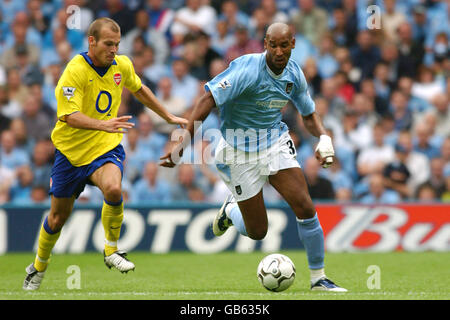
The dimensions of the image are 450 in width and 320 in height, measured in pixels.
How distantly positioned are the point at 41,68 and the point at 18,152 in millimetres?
1997

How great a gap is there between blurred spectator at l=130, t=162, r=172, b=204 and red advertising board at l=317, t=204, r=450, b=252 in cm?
248

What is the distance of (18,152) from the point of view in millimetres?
13664

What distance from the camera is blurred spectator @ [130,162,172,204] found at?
1317 centimetres

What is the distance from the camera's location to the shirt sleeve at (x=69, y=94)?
7578 mm

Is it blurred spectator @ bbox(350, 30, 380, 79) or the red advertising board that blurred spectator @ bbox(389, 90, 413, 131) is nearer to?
blurred spectator @ bbox(350, 30, 380, 79)

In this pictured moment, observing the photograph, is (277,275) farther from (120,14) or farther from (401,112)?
(120,14)

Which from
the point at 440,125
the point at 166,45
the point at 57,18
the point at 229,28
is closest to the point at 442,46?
the point at 440,125

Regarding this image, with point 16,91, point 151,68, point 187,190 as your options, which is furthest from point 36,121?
point 187,190

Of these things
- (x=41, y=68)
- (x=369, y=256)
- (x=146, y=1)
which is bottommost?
(x=369, y=256)

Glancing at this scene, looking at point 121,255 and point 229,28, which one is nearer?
point 121,255

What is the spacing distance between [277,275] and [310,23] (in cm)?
898

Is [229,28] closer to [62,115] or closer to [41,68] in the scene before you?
[41,68]

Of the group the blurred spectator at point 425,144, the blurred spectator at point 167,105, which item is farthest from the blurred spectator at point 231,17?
the blurred spectator at point 425,144
